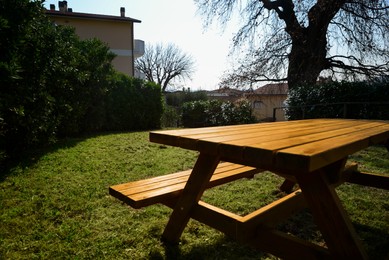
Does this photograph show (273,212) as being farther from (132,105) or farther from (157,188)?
(132,105)

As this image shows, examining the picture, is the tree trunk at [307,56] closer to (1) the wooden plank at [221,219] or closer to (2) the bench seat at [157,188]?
(2) the bench seat at [157,188]

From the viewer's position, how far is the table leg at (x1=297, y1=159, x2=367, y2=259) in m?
1.21

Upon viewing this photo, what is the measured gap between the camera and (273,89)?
13016 millimetres

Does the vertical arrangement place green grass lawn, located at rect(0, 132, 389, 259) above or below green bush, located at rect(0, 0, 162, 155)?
below

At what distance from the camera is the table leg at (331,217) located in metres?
1.21

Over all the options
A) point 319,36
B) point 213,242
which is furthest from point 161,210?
point 319,36

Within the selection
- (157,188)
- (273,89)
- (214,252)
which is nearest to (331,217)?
(214,252)

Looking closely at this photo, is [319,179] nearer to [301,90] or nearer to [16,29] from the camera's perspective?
[16,29]

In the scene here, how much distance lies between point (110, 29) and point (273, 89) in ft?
52.8

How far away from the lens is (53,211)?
2.63 metres

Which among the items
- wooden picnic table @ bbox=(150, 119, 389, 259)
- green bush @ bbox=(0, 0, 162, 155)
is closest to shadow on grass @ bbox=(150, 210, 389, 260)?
wooden picnic table @ bbox=(150, 119, 389, 259)

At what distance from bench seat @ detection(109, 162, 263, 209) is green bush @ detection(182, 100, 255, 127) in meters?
8.78

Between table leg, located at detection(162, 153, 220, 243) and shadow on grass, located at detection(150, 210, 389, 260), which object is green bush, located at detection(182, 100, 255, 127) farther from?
table leg, located at detection(162, 153, 220, 243)

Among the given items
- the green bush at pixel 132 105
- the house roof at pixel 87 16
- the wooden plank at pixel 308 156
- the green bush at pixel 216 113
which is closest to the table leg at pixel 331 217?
the wooden plank at pixel 308 156
